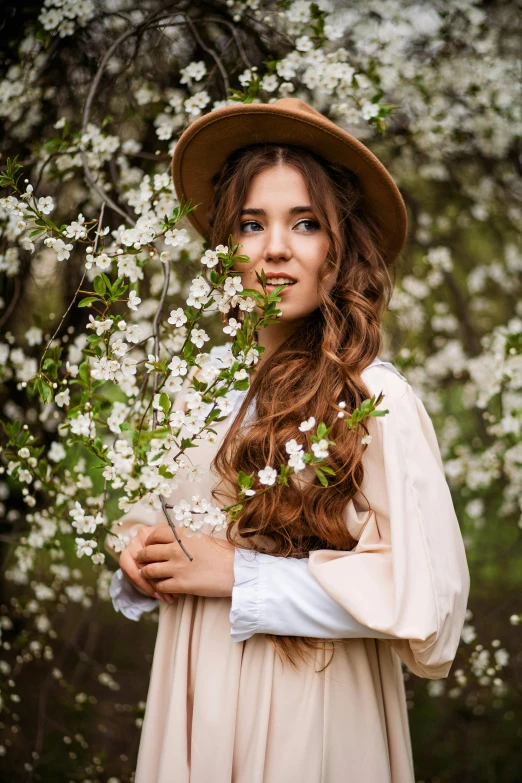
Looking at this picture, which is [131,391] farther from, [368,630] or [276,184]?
[368,630]

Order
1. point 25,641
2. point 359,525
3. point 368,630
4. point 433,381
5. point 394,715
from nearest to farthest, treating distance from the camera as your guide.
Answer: point 368,630, point 359,525, point 394,715, point 25,641, point 433,381

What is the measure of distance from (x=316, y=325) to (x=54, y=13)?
130 cm

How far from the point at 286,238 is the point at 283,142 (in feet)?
0.87

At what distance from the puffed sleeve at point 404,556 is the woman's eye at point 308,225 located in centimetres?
42

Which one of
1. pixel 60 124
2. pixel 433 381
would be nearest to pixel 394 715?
pixel 60 124

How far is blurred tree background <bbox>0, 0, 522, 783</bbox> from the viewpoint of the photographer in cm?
223

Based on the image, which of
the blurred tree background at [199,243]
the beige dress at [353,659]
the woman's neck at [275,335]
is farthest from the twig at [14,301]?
the beige dress at [353,659]

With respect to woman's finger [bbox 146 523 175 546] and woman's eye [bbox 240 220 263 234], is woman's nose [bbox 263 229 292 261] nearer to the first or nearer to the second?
woman's eye [bbox 240 220 263 234]

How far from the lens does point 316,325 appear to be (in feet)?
5.70

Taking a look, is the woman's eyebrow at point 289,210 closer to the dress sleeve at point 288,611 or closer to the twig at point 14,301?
the dress sleeve at point 288,611

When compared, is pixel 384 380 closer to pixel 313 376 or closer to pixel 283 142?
pixel 313 376

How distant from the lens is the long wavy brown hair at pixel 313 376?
5.00 feet

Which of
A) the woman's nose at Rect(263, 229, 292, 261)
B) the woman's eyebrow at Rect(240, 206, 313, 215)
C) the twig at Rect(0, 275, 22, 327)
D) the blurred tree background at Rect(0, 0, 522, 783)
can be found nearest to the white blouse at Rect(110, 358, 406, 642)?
the blurred tree background at Rect(0, 0, 522, 783)

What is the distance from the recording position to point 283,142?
174 cm
